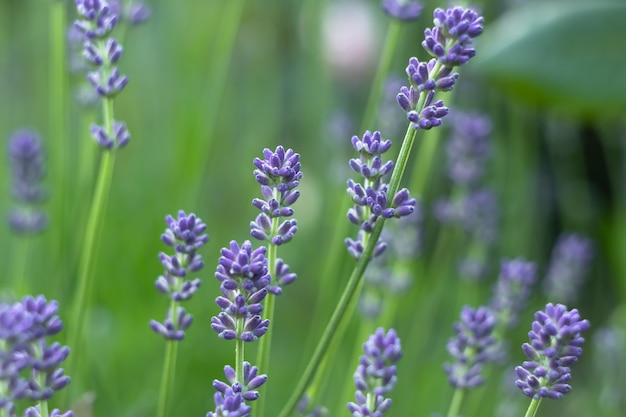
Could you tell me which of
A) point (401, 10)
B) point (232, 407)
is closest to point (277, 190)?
point (232, 407)

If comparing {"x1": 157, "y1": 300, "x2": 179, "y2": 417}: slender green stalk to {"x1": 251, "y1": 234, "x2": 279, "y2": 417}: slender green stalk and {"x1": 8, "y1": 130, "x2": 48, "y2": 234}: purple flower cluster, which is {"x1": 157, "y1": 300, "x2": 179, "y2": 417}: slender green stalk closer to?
{"x1": 251, "y1": 234, "x2": 279, "y2": 417}: slender green stalk

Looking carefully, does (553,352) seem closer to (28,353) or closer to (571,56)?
(28,353)

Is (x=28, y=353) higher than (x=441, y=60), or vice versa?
(x=441, y=60)

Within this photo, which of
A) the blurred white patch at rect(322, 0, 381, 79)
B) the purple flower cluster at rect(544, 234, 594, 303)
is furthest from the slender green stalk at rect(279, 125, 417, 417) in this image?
the blurred white patch at rect(322, 0, 381, 79)

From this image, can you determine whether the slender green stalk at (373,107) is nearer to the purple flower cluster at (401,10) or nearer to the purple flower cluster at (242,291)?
the purple flower cluster at (401,10)

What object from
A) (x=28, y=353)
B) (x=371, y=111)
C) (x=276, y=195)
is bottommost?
(x=28, y=353)
